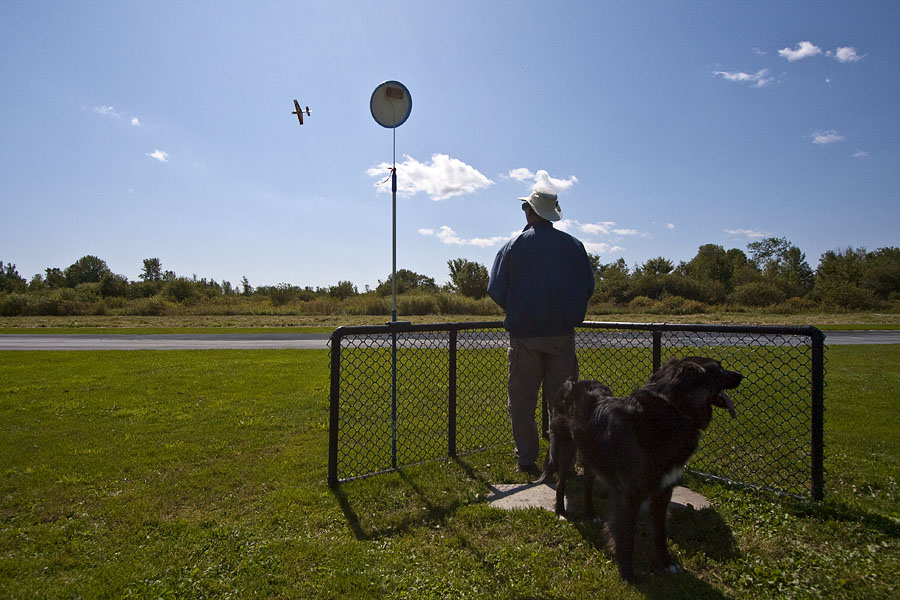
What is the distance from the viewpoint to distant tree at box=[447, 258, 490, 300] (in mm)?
42219

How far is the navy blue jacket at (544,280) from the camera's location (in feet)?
12.8

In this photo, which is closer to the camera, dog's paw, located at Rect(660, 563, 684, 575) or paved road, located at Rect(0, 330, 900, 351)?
dog's paw, located at Rect(660, 563, 684, 575)

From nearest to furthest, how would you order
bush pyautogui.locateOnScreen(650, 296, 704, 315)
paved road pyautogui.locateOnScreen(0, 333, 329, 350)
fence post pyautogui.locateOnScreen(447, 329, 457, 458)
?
fence post pyautogui.locateOnScreen(447, 329, 457, 458), paved road pyautogui.locateOnScreen(0, 333, 329, 350), bush pyautogui.locateOnScreen(650, 296, 704, 315)

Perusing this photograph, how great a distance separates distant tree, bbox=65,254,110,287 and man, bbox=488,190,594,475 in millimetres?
70309

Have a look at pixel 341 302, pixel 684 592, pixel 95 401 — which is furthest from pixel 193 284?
pixel 684 592

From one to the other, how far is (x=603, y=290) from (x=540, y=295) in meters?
44.1

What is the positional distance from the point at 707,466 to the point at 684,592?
224 centimetres

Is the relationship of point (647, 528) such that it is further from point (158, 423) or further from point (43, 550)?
point (158, 423)

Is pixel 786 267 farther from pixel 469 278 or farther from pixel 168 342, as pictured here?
pixel 168 342

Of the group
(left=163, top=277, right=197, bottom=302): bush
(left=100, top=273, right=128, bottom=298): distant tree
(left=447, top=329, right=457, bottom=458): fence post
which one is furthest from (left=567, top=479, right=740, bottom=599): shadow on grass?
(left=100, top=273, right=128, bottom=298): distant tree

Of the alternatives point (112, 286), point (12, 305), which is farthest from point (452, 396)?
point (112, 286)

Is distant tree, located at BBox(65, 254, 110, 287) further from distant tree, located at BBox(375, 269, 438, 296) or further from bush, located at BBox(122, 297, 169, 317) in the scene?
distant tree, located at BBox(375, 269, 438, 296)

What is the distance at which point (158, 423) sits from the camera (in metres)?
6.27

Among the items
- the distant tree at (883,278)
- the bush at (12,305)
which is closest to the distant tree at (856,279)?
the distant tree at (883,278)
